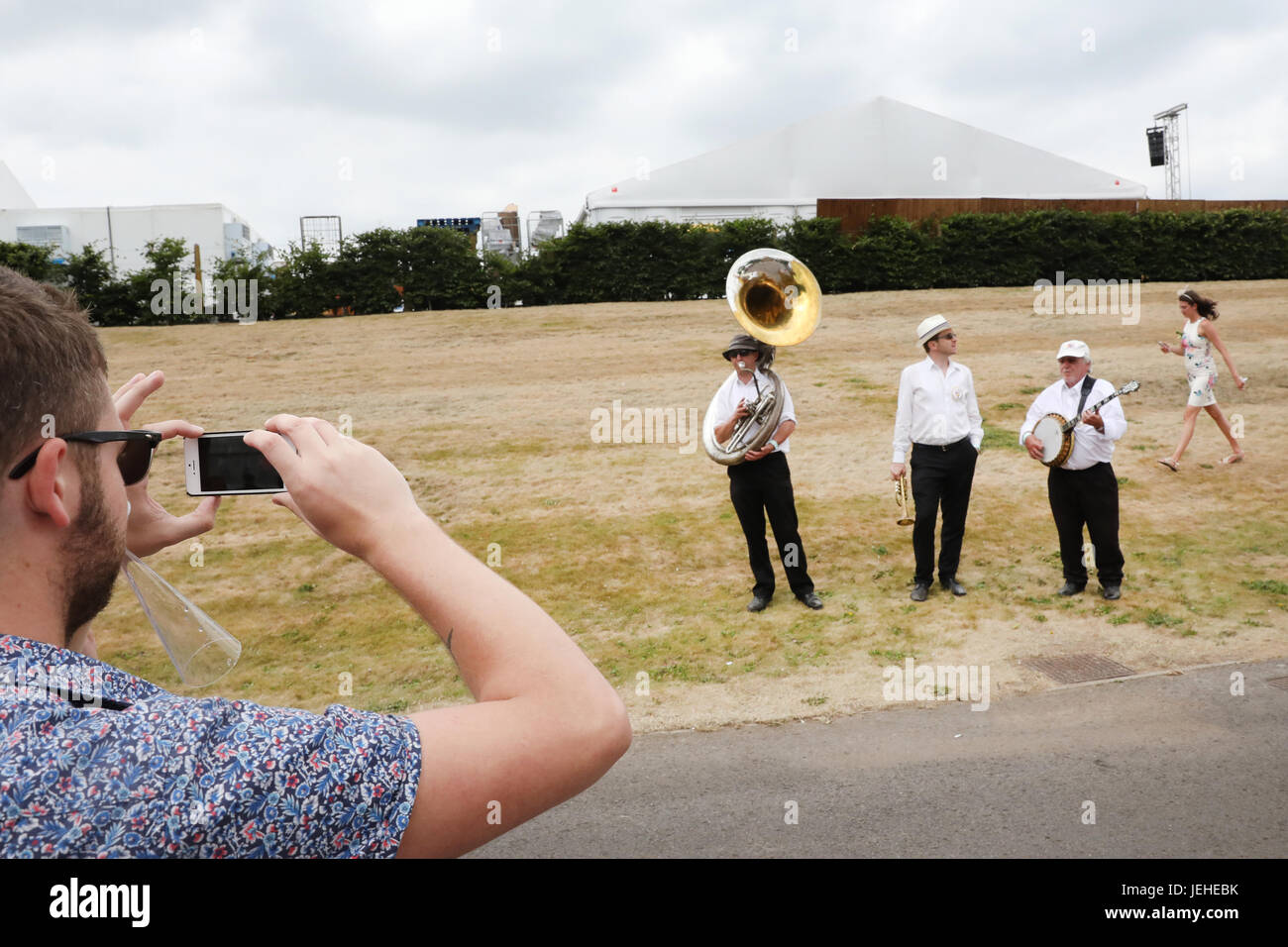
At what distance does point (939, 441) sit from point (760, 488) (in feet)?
5.04

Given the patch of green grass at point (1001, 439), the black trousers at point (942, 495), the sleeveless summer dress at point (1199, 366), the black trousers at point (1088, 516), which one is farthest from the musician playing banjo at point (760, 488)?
the sleeveless summer dress at point (1199, 366)

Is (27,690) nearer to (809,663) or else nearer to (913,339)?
(809,663)

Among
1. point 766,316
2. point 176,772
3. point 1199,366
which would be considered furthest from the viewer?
point 1199,366

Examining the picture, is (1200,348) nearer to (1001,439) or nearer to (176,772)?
(1001,439)

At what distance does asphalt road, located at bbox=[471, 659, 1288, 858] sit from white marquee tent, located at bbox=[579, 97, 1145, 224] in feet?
87.6

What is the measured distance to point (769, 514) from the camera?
7.67 meters

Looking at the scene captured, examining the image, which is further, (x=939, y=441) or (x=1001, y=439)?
(x=1001, y=439)

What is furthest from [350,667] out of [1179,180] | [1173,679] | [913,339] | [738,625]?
[1179,180]

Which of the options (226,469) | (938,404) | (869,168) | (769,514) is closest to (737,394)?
(769,514)

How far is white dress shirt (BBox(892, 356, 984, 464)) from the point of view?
7.64 meters

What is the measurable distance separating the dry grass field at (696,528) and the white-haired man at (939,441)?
1.37 feet

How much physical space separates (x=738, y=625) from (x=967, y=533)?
3.40 m

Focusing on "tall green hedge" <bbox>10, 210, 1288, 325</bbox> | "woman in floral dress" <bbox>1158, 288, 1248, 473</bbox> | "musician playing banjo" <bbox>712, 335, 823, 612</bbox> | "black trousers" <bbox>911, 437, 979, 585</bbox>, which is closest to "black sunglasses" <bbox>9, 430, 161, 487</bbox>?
"musician playing banjo" <bbox>712, 335, 823, 612</bbox>

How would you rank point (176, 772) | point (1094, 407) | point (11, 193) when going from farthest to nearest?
1. point (11, 193)
2. point (1094, 407)
3. point (176, 772)
